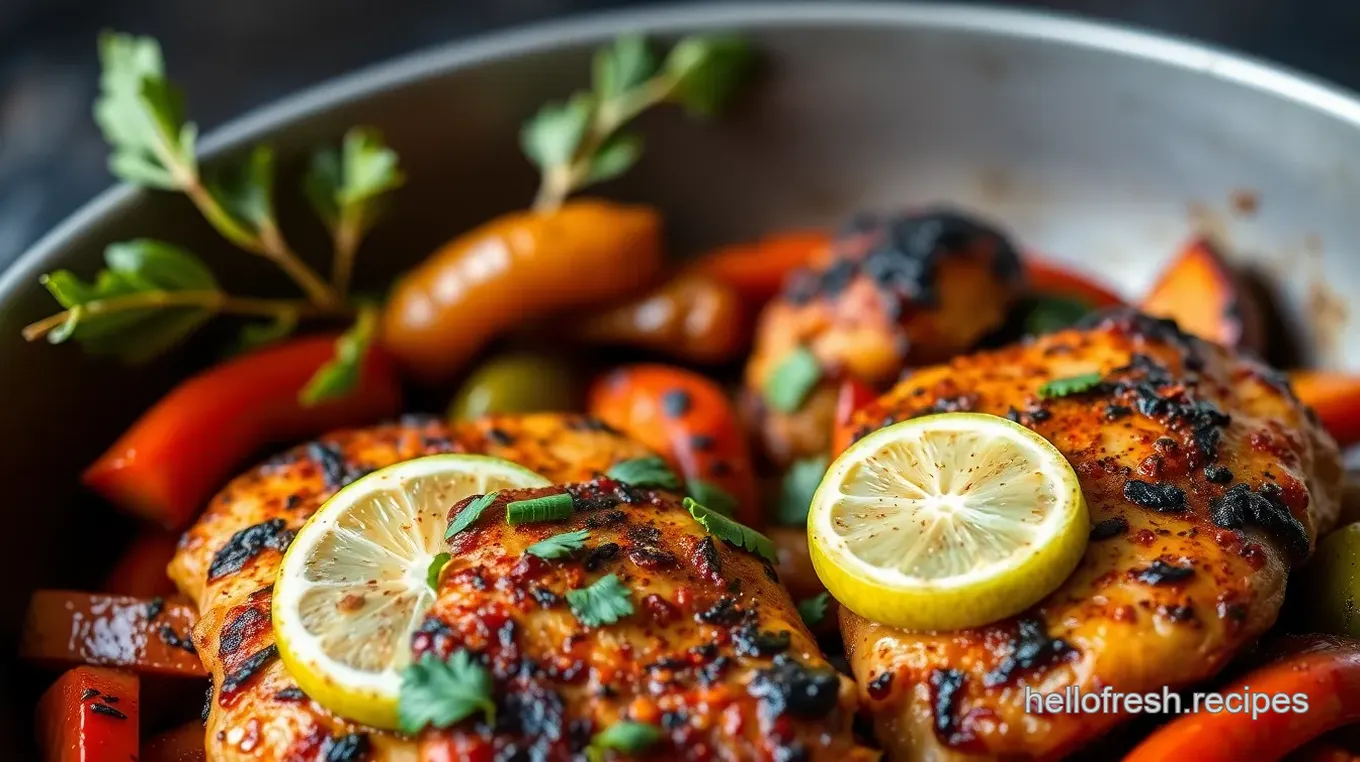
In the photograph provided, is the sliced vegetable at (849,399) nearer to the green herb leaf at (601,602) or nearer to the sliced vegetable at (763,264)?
the sliced vegetable at (763,264)

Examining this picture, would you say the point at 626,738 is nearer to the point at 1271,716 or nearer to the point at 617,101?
the point at 1271,716

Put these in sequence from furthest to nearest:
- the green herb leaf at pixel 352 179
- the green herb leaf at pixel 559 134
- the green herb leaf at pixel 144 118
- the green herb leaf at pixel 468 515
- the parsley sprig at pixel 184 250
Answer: the green herb leaf at pixel 559 134 → the green herb leaf at pixel 352 179 → the green herb leaf at pixel 144 118 → the parsley sprig at pixel 184 250 → the green herb leaf at pixel 468 515

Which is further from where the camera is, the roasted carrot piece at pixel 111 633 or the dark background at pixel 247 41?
the dark background at pixel 247 41

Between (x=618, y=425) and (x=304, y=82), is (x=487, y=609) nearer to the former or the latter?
(x=618, y=425)

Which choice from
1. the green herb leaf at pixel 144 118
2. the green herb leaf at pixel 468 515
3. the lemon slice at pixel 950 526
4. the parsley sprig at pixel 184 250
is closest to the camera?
the lemon slice at pixel 950 526

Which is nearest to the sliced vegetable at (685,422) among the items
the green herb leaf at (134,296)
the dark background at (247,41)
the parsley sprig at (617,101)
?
the parsley sprig at (617,101)

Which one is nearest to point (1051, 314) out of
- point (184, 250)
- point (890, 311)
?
point (890, 311)
